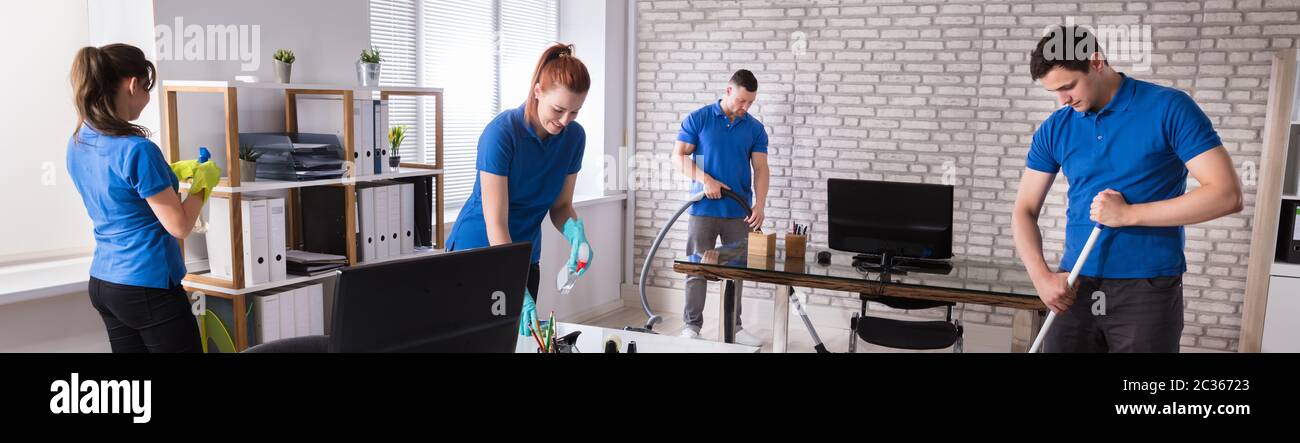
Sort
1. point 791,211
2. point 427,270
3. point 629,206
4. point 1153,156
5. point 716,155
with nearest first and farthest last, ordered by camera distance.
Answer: point 427,270 < point 1153,156 < point 716,155 < point 791,211 < point 629,206

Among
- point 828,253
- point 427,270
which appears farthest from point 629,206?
point 427,270

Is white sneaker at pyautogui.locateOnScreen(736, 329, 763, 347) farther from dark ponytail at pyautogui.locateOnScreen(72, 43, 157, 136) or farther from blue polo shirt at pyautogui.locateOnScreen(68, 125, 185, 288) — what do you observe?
dark ponytail at pyautogui.locateOnScreen(72, 43, 157, 136)

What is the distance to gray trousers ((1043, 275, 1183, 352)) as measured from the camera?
2365 mm

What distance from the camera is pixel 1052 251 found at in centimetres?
517

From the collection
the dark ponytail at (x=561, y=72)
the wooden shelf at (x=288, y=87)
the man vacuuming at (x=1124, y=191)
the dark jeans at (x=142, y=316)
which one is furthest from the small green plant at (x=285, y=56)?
the man vacuuming at (x=1124, y=191)

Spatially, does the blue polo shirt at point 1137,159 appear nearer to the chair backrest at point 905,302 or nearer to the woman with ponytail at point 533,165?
the woman with ponytail at point 533,165

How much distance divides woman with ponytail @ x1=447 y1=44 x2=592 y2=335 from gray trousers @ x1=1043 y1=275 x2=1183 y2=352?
55.9 inches

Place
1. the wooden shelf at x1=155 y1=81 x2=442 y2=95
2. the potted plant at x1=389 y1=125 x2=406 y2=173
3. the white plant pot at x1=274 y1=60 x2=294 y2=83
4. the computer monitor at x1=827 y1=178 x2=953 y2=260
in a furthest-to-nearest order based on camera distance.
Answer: the potted plant at x1=389 y1=125 x2=406 y2=173 < the computer monitor at x1=827 y1=178 x2=953 y2=260 < the white plant pot at x1=274 y1=60 x2=294 y2=83 < the wooden shelf at x1=155 y1=81 x2=442 y2=95

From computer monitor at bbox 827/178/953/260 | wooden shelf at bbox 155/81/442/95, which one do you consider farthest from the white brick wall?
wooden shelf at bbox 155/81/442/95

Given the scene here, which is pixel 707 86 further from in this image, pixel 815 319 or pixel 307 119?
pixel 307 119

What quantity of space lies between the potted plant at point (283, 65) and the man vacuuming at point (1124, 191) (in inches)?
105

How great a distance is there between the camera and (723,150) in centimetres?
505
